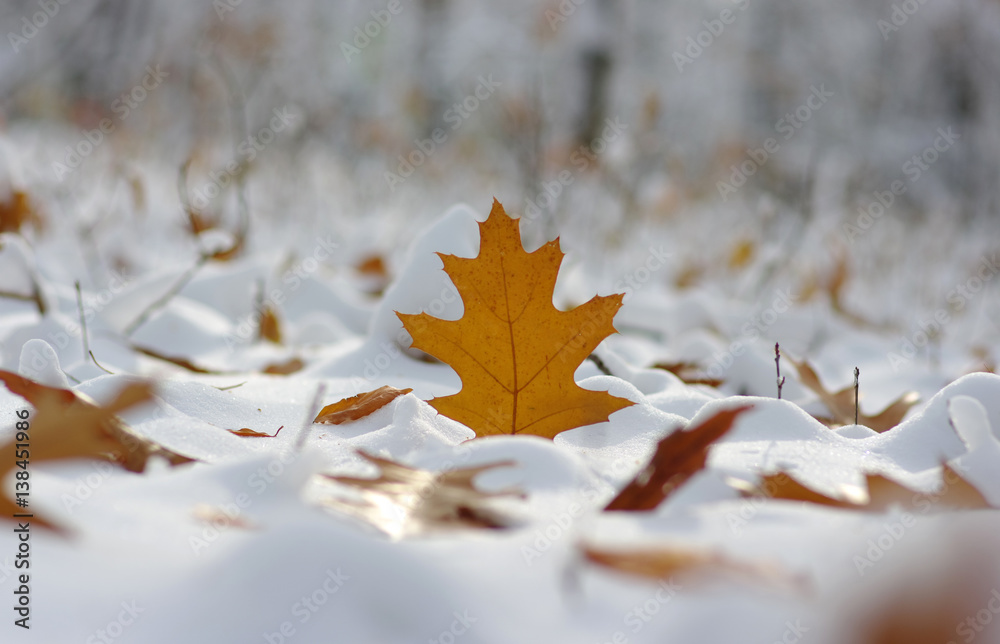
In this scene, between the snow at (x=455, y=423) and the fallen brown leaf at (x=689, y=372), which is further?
the fallen brown leaf at (x=689, y=372)

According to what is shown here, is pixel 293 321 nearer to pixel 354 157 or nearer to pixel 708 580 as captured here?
pixel 708 580

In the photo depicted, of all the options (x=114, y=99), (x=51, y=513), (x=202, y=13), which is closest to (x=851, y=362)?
(x=51, y=513)

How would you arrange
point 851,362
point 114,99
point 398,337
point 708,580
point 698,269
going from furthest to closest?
point 114,99
point 698,269
point 851,362
point 398,337
point 708,580
